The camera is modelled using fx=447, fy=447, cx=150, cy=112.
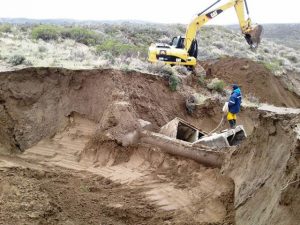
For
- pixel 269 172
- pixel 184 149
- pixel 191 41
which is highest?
pixel 191 41

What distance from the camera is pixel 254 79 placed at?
2531 cm

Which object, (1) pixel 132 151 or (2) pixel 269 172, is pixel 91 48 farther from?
(2) pixel 269 172

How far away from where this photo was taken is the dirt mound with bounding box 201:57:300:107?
24.2 metres

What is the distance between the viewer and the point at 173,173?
11211mm

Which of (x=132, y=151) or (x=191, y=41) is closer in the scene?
(x=132, y=151)

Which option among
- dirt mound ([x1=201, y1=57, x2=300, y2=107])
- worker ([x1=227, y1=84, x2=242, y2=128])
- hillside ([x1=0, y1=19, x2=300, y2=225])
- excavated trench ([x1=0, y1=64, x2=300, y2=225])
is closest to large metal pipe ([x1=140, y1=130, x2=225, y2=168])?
hillside ([x1=0, y1=19, x2=300, y2=225])

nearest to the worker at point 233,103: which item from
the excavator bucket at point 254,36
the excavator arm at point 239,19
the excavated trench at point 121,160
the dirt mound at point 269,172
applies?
the excavated trench at point 121,160

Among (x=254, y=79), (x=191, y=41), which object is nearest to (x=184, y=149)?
(x=191, y=41)

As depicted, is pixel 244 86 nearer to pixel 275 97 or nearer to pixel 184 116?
pixel 275 97

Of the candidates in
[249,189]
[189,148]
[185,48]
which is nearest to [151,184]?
[189,148]

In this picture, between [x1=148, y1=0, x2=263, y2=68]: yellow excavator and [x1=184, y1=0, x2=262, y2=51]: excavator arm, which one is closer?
[x1=148, y1=0, x2=263, y2=68]: yellow excavator

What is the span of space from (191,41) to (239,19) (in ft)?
8.31

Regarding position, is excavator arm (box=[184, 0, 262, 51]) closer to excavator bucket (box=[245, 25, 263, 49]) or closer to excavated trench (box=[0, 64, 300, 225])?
excavator bucket (box=[245, 25, 263, 49])

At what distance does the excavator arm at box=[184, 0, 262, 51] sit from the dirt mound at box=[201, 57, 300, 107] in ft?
11.6
